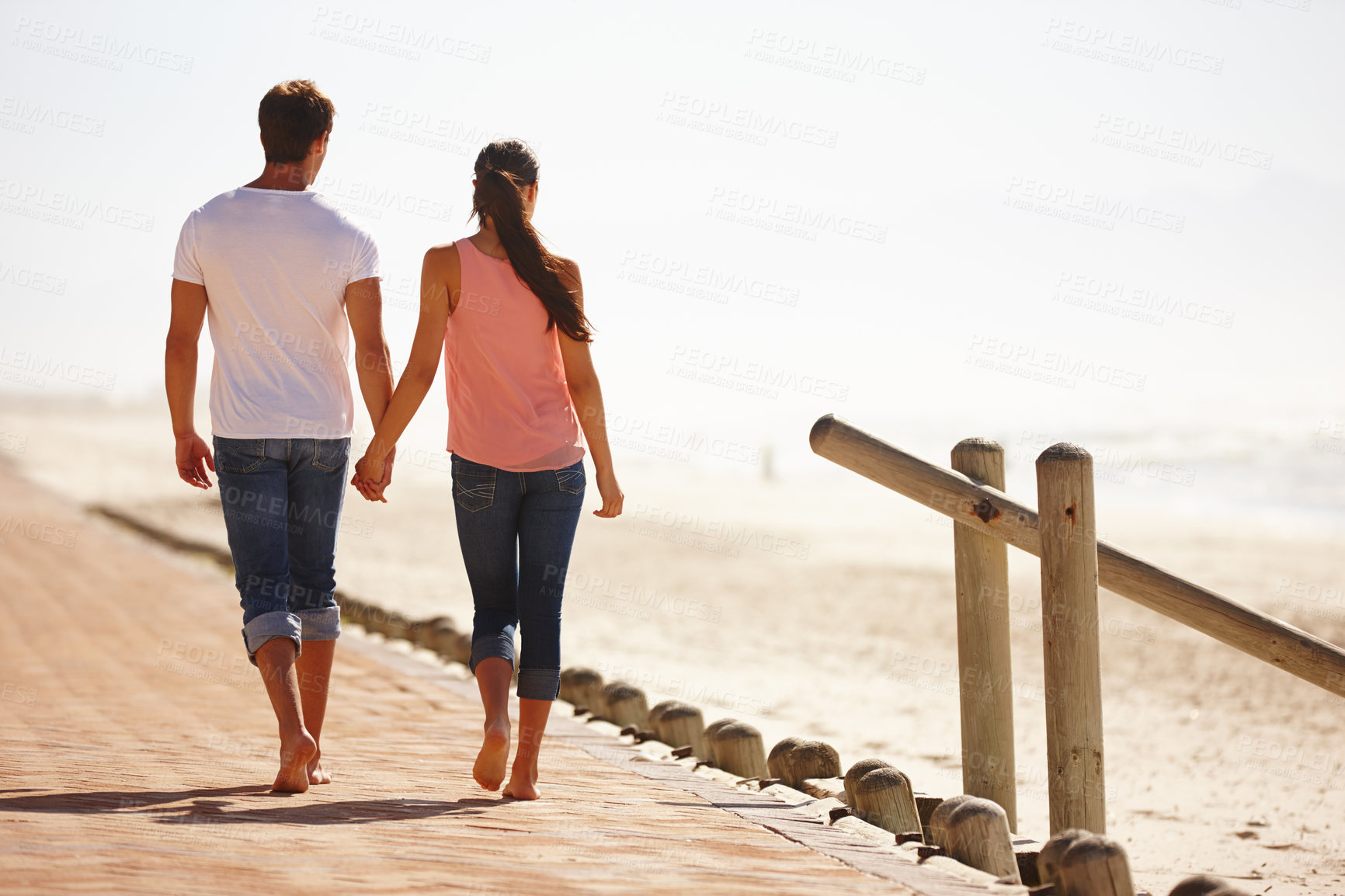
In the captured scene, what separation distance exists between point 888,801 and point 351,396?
178 cm

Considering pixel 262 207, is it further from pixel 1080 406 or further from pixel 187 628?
pixel 1080 406

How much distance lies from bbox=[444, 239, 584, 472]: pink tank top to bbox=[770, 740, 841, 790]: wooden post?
1.23 metres

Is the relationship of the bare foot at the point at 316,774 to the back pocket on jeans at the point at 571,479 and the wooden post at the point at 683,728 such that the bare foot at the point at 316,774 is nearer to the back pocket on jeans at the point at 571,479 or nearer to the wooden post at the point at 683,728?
the back pocket on jeans at the point at 571,479

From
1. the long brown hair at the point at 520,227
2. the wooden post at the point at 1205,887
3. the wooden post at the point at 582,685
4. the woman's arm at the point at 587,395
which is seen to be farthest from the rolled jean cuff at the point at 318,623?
the wooden post at the point at 1205,887

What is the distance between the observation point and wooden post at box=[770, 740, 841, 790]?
11.6ft

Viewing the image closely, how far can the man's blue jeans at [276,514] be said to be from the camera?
2.91 meters

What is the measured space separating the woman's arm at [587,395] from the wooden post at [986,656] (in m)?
1.01

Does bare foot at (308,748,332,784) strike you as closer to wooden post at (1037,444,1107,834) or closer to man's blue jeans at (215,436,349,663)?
man's blue jeans at (215,436,349,663)

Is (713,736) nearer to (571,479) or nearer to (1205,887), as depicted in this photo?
Result: (571,479)

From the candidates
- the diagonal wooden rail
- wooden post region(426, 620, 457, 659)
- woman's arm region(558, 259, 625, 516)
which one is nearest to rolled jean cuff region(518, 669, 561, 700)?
woman's arm region(558, 259, 625, 516)

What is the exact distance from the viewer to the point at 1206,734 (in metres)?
6.52

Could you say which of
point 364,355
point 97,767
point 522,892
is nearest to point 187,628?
point 97,767

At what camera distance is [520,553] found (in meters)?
3.11

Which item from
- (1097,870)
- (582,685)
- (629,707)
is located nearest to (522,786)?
(629,707)
